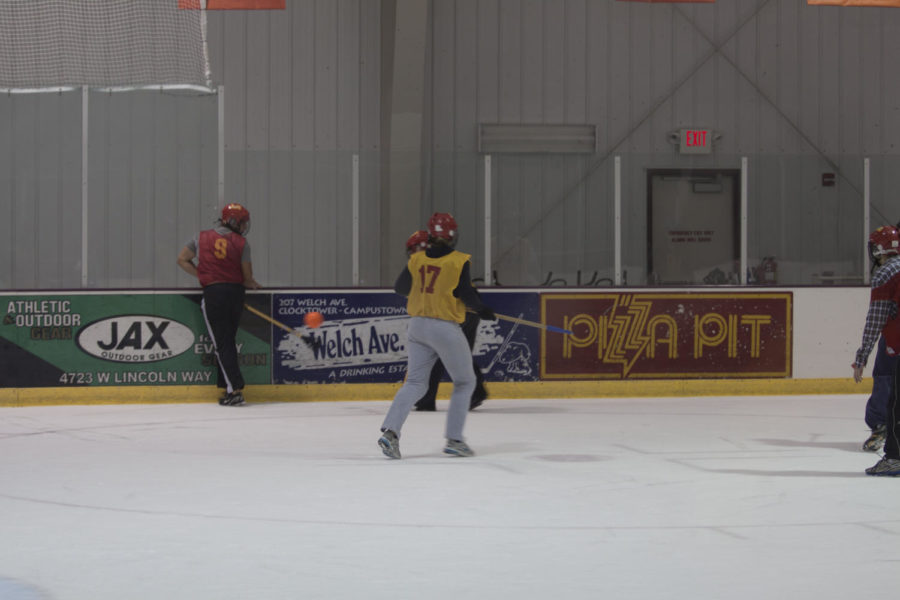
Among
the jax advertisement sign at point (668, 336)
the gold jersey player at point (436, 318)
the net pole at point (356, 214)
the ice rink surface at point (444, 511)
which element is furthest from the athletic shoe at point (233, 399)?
the gold jersey player at point (436, 318)

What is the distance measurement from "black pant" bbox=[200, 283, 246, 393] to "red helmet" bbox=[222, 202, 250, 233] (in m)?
0.53

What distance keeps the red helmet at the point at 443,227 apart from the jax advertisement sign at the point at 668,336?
4012mm

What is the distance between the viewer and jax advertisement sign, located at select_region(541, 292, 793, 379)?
11180 mm

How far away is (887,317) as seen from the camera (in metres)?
6.68

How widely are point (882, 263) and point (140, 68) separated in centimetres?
903

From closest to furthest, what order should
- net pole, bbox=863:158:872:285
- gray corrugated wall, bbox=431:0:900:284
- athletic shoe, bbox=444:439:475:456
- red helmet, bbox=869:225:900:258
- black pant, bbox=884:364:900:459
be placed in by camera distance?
black pant, bbox=884:364:900:459, red helmet, bbox=869:225:900:258, athletic shoe, bbox=444:439:475:456, net pole, bbox=863:158:872:285, gray corrugated wall, bbox=431:0:900:284

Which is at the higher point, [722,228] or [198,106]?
[198,106]

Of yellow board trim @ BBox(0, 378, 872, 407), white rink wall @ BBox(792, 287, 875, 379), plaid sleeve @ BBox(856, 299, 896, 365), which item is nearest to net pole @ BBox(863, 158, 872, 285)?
A: white rink wall @ BBox(792, 287, 875, 379)

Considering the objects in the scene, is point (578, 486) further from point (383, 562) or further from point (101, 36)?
point (101, 36)

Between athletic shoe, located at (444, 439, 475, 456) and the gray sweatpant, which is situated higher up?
the gray sweatpant

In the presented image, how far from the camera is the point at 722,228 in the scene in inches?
455

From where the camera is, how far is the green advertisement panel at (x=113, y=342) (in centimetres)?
1055

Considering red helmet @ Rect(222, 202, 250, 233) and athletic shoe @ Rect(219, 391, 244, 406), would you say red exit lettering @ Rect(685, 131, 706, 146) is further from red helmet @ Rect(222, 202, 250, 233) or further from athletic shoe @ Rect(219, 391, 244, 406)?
athletic shoe @ Rect(219, 391, 244, 406)

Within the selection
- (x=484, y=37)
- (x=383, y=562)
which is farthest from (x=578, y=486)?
(x=484, y=37)
